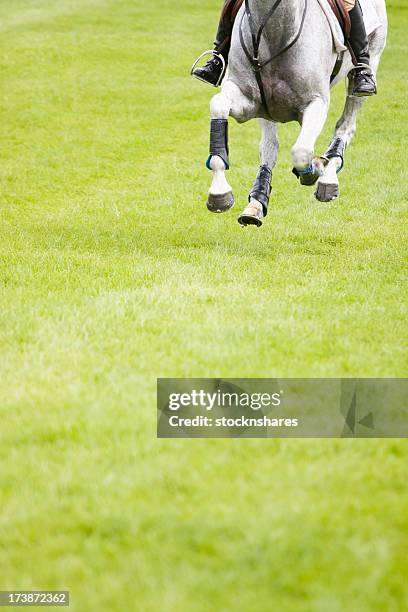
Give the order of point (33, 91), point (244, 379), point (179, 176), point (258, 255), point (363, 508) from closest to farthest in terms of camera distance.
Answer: point (363, 508), point (244, 379), point (258, 255), point (179, 176), point (33, 91)

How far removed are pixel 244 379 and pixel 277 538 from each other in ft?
5.38

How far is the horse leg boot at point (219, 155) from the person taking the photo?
753cm

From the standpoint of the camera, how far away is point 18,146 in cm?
1803

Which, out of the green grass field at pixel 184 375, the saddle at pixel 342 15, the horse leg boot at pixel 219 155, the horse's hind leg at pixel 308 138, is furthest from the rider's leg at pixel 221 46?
the green grass field at pixel 184 375

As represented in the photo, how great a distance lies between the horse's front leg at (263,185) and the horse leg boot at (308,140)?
58 centimetres

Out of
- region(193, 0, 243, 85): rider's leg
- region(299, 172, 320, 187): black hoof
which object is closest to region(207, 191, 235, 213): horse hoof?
region(299, 172, 320, 187): black hoof

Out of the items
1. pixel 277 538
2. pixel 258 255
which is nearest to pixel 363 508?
pixel 277 538

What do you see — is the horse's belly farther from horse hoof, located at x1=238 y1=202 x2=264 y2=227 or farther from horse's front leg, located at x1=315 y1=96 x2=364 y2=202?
horse hoof, located at x1=238 y1=202 x2=264 y2=227

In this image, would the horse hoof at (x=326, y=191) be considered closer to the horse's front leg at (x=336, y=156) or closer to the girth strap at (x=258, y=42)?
the horse's front leg at (x=336, y=156)

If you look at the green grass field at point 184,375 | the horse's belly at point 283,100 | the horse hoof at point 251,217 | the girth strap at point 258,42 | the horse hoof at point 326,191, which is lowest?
the green grass field at point 184,375

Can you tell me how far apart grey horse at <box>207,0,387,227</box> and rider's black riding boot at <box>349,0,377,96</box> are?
0.64 m

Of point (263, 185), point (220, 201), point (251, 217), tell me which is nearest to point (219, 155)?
point (220, 201)

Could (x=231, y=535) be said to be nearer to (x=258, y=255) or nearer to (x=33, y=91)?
(x=258, y=255)

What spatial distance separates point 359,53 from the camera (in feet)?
28.3
